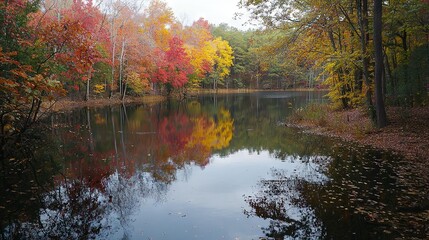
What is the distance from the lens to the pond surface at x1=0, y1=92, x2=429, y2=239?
584cm

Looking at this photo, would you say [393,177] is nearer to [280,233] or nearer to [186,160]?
[280,233]

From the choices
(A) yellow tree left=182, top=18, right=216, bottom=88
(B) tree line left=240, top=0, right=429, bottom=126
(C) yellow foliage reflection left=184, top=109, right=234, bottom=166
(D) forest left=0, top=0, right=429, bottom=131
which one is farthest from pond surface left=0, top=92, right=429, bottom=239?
(A) yellow tree left=182, top=18, right=216, bottom=88

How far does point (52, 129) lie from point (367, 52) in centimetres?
1823

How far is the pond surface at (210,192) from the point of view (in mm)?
5844

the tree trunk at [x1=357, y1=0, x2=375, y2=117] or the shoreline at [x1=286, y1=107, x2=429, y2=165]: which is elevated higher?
the tree trunk at [x1=357, y1=0, x2=375, y2=117]

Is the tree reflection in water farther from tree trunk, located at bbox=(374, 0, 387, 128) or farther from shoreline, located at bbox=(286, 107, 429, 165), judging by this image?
tree trunk, located at bbox=(374, 0, 387, 128)

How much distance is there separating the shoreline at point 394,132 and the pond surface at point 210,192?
1.00 meters

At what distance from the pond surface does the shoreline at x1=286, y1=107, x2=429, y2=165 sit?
1005 mm

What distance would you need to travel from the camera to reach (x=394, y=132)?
13367 mm

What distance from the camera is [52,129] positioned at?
17.9 metres

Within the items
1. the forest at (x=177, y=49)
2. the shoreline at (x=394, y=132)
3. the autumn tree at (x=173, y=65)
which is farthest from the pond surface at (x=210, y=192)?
the autumn tree at (x=173, y=65)

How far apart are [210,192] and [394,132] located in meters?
9.62

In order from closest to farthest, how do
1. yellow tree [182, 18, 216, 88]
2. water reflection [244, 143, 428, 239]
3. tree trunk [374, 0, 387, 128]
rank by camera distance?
water reflection [244, 143, 428, 239]
tree trunk [374, 0, 387, 128]
yellow tree [182, 18, 216, 88]

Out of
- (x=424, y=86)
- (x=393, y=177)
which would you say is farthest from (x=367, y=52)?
(x=393, y=177)
